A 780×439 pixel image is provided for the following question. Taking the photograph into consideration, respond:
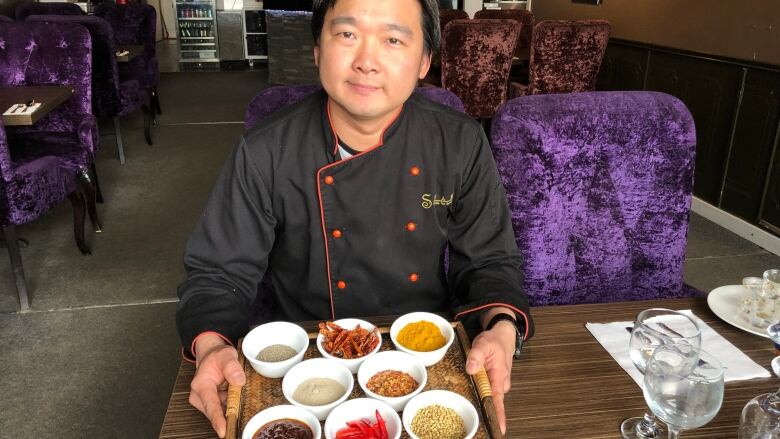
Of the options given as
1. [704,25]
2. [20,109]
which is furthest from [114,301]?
[704,25]

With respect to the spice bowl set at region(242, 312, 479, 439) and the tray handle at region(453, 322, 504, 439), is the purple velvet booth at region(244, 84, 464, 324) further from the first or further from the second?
the tray handle at region(453, 322, 504, 439)

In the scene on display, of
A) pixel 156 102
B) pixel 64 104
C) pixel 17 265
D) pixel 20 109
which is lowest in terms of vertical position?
pixel 17 265

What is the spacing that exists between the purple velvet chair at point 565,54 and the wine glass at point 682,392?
3.80m

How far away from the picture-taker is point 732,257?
330cm

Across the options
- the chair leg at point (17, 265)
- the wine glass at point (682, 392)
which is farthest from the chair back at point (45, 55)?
the wine glass at point (682, 392)

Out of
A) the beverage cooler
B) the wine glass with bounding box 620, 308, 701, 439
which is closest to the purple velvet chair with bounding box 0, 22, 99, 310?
the wine glass with bounding box 620, 308, 701, 439

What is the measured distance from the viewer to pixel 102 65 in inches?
171

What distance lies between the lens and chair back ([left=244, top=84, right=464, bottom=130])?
156 cm

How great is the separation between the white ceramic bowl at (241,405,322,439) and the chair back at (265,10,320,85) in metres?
6.97

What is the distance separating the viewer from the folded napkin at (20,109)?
2727 mm

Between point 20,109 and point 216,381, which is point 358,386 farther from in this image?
point 20,109

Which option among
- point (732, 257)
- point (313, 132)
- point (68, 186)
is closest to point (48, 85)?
point (68, 186)

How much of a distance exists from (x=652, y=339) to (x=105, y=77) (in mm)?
4439

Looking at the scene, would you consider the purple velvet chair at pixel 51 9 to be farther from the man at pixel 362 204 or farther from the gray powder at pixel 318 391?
the gray powder at pixel 318 391
